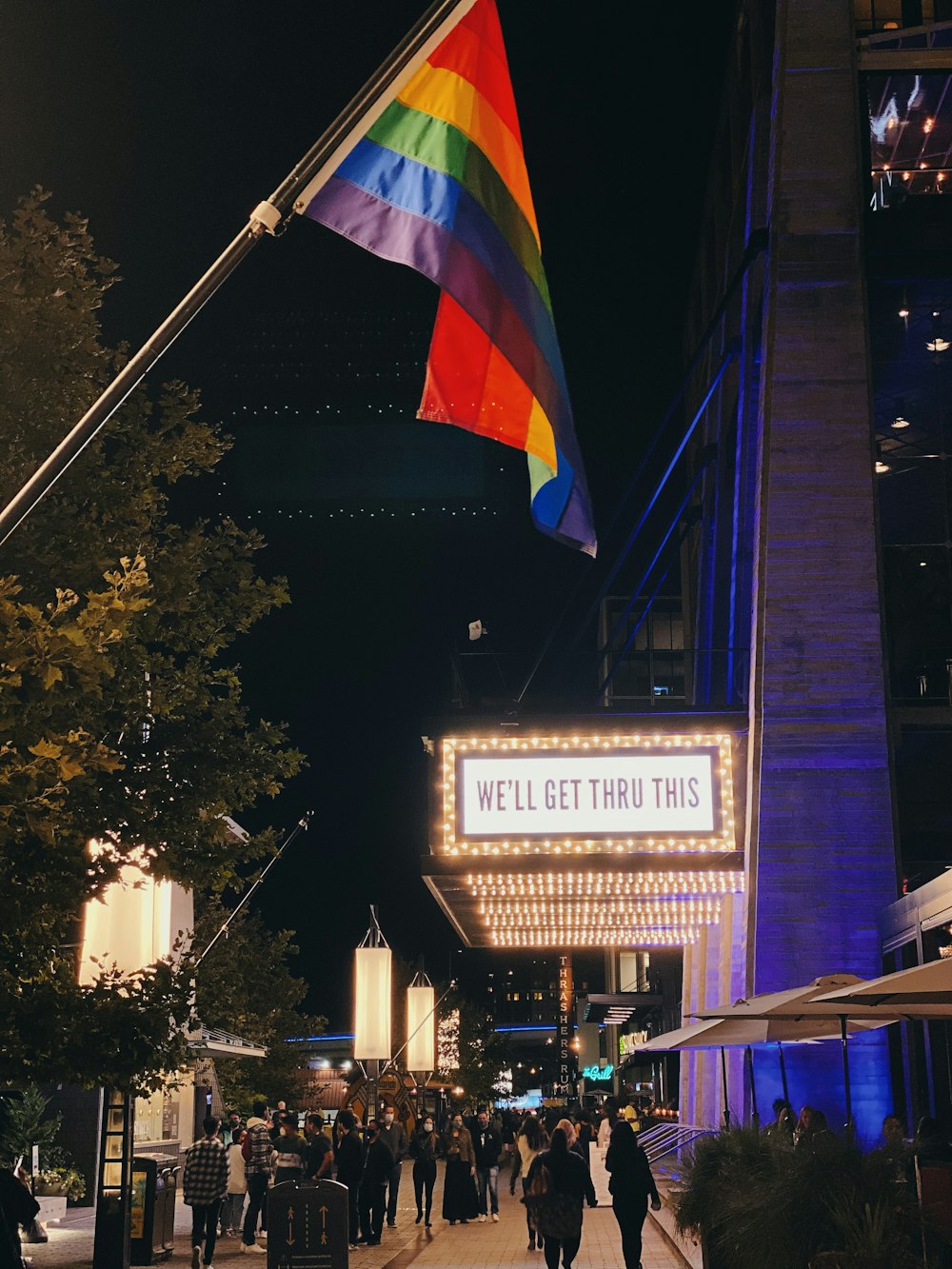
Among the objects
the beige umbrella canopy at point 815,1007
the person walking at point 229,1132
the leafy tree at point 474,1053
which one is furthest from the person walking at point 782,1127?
the leafy tree at point 474,1053

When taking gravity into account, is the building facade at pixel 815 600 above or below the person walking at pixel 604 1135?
above

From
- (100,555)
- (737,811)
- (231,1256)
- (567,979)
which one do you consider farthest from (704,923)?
(567,979)

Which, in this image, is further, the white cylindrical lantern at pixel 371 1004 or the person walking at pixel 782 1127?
the white cylindrical lantern at pixel 371 1004

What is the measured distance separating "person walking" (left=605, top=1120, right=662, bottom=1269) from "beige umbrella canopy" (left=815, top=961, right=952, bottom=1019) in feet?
10.6

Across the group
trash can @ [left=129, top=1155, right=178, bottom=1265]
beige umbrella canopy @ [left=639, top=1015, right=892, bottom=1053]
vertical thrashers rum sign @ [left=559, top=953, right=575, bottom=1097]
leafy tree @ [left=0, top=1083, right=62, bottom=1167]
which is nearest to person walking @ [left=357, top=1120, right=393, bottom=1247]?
trash can @ [left=129, top=1155, right=178, bottom=1265]

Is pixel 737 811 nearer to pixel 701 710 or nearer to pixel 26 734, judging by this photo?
pixel 701 710

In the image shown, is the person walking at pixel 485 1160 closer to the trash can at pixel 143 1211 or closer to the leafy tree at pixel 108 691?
the trash can at pixel 143 1211

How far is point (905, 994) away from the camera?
10.6 meters

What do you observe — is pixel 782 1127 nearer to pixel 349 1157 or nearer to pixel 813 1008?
pixel 813 1008

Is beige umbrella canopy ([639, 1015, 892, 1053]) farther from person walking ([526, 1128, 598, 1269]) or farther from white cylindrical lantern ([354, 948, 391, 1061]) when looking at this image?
white cylindrical lantern ([354, 948, 391, 1061])

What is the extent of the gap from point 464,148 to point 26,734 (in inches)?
196

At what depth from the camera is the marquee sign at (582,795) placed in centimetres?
1883

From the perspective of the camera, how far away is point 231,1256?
19859 millimetres

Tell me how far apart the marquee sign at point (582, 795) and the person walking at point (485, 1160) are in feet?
31.8
